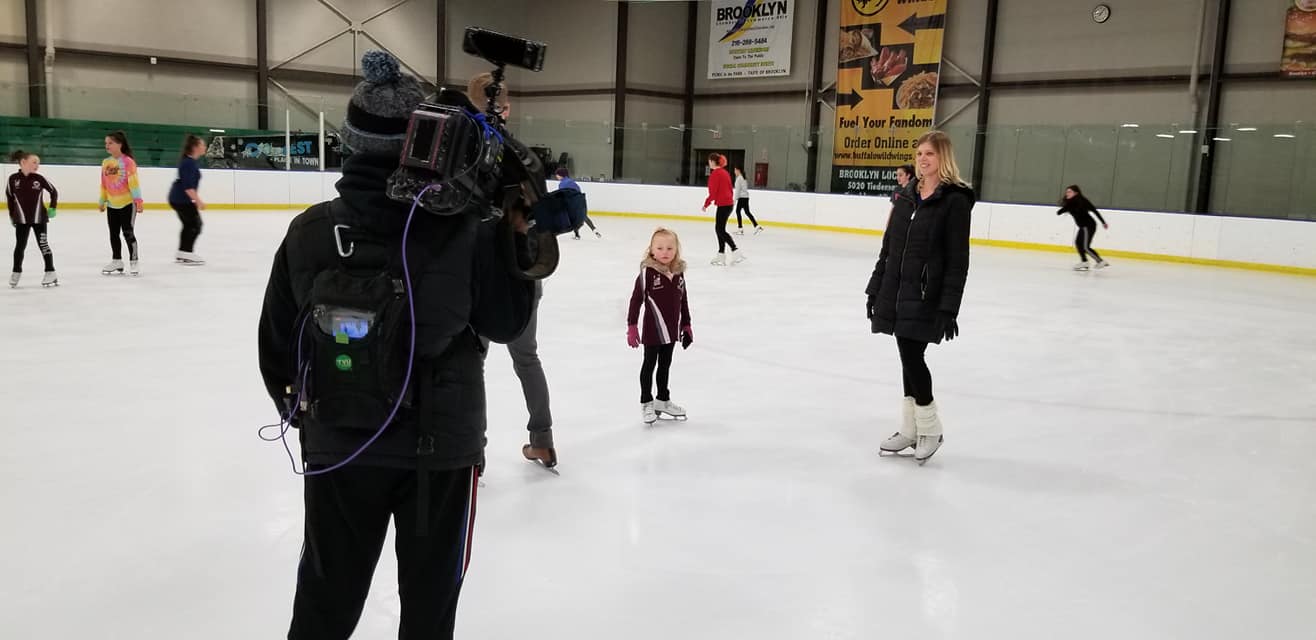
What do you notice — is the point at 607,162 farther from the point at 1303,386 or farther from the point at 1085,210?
the point at 1303,386

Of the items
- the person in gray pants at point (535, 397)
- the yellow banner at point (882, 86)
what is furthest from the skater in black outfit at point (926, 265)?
the yellow banner at point (882, 86)

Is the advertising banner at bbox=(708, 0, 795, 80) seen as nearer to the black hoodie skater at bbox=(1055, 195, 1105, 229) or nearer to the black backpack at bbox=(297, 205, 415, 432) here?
the black hoodie skater at bbox=(1055, 195, 1105, 229)

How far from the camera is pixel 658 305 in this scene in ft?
14.5

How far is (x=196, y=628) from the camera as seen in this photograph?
2418mm

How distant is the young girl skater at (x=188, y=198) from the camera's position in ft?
30.9

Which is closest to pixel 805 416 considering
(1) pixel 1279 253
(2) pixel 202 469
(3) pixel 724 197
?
(2) pixel 202 469

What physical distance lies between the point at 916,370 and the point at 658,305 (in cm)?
116

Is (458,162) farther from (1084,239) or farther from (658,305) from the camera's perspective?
(1084,239)

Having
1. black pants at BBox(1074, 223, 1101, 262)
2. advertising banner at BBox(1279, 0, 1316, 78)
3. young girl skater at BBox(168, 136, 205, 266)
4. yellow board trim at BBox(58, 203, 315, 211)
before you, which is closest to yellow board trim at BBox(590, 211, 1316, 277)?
black pants at BBox(1074, 223, 1101, 262)

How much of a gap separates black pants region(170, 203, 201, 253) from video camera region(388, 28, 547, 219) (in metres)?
8.80

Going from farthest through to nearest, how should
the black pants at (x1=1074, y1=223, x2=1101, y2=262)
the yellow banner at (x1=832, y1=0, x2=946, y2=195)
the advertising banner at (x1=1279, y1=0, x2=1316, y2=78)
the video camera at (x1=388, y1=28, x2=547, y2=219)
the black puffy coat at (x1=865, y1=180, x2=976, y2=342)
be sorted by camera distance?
the yellow banner at (x1=832, y1=0, x2=946, y2=195) < the advertising banner at (x1=1279, y1=0, x2=1316, y2=78) < the black pants at (x1=1074, y1=223, x2=1101, y2=262) < the black puffy coat at (x1=865, y1=180, x2=976, y2=342) < the video camera at (x1=388, y1=28, x2=547, y2=219)

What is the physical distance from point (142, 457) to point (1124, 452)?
4117mm

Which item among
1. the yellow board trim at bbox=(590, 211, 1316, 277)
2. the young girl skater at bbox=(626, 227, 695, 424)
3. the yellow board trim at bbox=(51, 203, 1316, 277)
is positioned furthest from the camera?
the yellow board trim at bbox=(51, 203, 1316, 277)

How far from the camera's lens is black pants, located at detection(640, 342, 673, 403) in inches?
179
